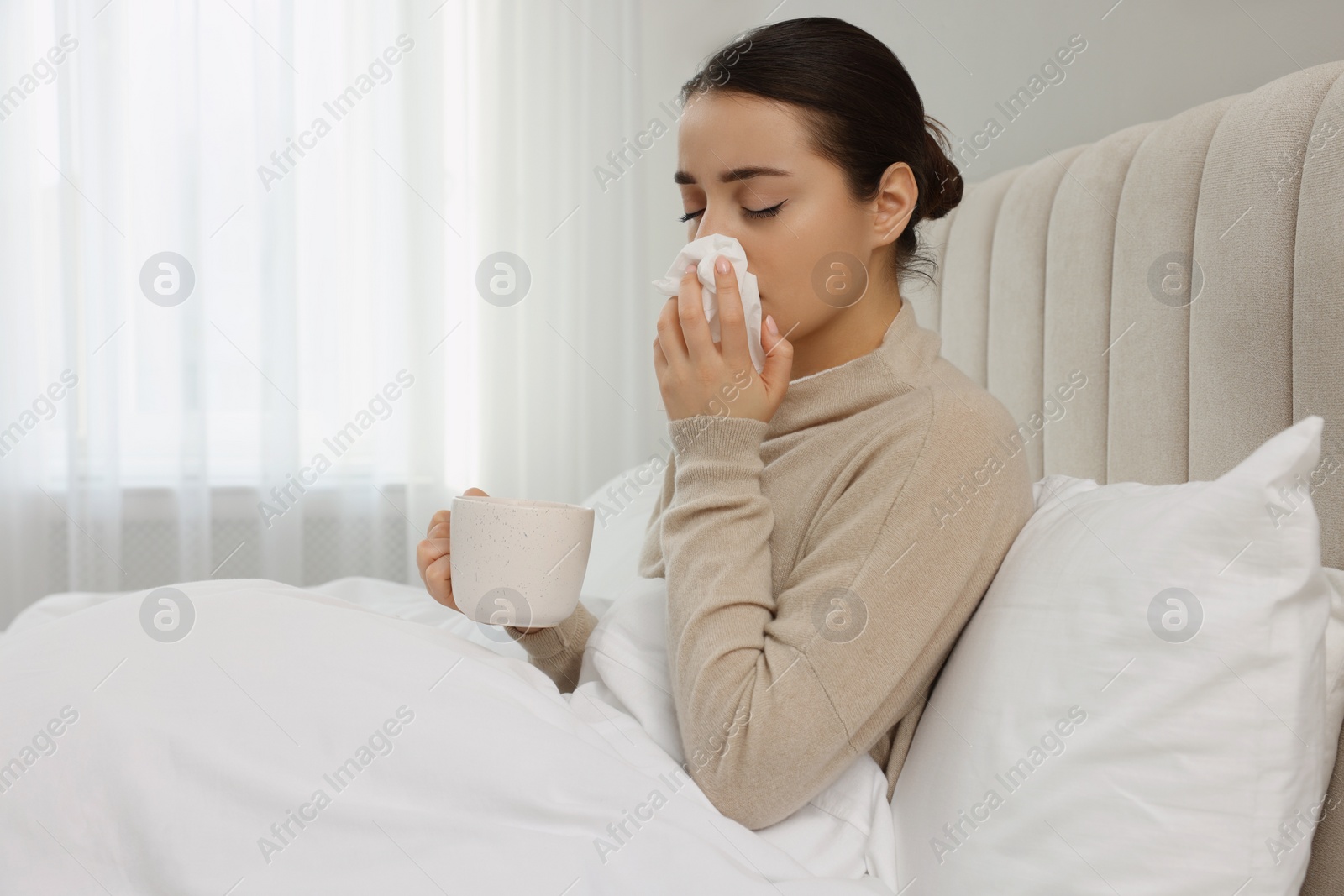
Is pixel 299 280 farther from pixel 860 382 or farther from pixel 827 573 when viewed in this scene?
pixel 827 573

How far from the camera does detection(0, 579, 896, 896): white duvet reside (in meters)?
0.58

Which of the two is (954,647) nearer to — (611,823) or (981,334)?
(611,823)

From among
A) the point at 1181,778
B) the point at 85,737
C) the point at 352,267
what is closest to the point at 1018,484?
the point at 1181,778

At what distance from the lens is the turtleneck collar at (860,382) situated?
90 centimetres

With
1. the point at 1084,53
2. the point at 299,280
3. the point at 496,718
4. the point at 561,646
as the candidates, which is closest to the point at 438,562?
the point at 561,646

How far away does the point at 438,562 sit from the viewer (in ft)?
2.97

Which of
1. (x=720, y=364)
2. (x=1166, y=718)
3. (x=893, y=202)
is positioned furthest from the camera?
(x=893, y=202)

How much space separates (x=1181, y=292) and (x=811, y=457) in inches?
20.3

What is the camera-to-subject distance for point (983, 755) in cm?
68

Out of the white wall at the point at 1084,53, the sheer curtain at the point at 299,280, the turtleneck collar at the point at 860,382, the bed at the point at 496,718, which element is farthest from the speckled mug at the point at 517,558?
the sheer curtain at the point at 299,280

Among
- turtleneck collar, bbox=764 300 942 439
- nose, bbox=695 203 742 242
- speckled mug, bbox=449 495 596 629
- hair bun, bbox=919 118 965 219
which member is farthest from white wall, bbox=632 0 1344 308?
speckled mug, bbox=449 495 596 629

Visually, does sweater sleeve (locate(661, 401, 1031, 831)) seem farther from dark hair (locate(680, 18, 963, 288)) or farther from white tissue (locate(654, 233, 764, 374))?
dark hair (locate(680, 18, 963, 288))

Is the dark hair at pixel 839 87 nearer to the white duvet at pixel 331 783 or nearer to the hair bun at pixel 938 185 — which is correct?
the hair bun at pixel 938 185

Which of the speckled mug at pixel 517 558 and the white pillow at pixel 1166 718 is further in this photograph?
the speckled mug at pixel 517 558
